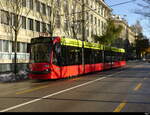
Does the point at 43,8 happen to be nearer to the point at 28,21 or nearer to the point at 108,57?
the point at 28,21

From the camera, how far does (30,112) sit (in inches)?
333

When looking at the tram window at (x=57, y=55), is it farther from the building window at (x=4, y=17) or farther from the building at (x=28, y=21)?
the building window at (x=4, y=17)

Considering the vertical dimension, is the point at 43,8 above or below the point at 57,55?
above

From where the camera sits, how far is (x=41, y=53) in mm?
19406

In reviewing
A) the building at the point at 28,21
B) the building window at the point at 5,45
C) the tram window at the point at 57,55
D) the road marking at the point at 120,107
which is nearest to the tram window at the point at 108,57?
the building at the point at 28,21

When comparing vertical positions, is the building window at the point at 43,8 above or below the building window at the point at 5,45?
above

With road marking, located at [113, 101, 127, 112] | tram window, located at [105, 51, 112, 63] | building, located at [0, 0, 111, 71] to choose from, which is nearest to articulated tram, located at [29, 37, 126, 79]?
building, located at [0, 0, 111, 71]

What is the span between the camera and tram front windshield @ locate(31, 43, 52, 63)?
19.2 meters

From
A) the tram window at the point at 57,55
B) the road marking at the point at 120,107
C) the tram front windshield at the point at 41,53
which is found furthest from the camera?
the tram window at the point at 57,55

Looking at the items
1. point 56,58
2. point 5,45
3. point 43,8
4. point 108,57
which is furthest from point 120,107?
point 43,8

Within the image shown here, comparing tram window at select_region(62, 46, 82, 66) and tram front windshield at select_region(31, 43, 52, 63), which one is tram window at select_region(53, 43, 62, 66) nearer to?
tram front windshield at select_region(31, 43, 52, 63)

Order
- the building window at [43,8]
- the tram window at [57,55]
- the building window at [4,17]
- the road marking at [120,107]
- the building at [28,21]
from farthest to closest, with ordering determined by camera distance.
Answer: the building window at [43,8] < the building window at [4,17] < the building at [28,21] < the tram window at [57,55] < the road marking at [120,107]

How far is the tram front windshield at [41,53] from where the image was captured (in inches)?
755

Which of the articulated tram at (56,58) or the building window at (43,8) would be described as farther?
the building window at (43,8)
